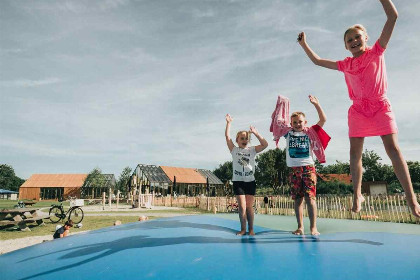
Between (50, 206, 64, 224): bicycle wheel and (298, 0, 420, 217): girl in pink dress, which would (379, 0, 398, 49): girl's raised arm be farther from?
(50, 206, 64, 224): bicycle wheel

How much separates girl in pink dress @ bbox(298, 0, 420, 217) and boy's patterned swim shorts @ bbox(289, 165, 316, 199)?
1.91 ft

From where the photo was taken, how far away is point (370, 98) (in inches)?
99.0

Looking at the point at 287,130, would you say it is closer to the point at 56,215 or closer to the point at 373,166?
the point at 56,215

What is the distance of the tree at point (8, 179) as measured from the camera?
116m

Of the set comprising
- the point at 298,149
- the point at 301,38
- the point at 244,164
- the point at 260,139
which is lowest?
the point at 244,164

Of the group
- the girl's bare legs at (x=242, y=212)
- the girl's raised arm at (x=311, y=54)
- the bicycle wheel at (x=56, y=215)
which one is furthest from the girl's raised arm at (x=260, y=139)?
the bicycle wheel at (x=56, y=215)

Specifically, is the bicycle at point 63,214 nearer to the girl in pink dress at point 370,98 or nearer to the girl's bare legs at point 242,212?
the girl's bare legs at point 242,212

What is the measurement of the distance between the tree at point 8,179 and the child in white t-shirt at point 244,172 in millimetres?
140325

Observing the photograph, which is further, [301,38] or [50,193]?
[50,193]

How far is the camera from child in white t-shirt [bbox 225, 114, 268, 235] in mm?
3543

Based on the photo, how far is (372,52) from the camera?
2547mm

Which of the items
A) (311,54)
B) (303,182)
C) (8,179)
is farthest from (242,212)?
(8,179)

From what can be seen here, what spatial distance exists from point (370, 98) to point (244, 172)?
1.75 m

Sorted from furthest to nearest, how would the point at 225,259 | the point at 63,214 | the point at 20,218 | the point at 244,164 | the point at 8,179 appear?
1. the point at 8,179
2. the point at 63,214
3. the point at 20,218
4. the point at 244,164
5. the point at 225,259
